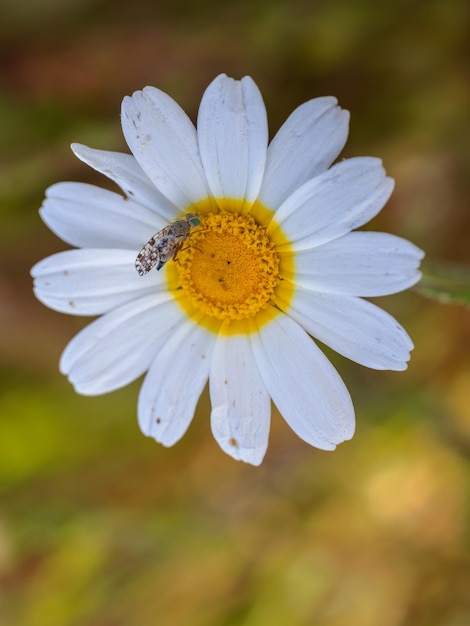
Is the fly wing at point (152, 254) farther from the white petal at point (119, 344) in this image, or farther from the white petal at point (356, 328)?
the white petal at point (356, 328)

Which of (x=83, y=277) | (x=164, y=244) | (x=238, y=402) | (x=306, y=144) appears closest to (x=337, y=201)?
(x=306, y=144)

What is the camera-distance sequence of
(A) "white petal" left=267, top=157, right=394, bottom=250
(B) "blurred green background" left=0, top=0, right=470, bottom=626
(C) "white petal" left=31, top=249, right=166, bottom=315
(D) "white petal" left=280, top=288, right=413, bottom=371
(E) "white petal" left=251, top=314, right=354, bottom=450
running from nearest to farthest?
(A) "white petal" left=267, top=157, right=394, bottom=250
(D) "white petal" left=280, top=288, right=413, bottom=371
(E) "white petal" left=251, top=314, right=354, bottom=450
(C) "white petal" left=31, top=249, right=166, bottom=315
(B) "blurred green background" left=0, top=0, right=470, bottom=626

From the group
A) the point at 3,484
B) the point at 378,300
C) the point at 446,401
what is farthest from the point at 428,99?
the point at 3,484

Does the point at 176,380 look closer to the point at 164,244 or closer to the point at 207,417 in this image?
the point at 164,244

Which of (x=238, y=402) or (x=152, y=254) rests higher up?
(x=152, y=254)

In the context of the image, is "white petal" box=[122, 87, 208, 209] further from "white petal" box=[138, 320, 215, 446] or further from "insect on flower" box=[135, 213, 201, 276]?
"white petal" box=[138, 320, 215, 446]

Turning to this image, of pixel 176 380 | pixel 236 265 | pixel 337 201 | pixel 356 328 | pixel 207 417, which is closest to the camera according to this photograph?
pixel 337 201

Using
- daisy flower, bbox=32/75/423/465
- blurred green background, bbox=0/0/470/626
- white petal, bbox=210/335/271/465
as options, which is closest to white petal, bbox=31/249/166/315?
daisy flower, bbox=32/75/423/465
